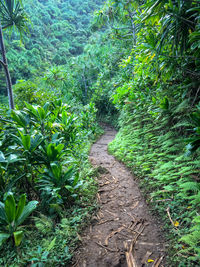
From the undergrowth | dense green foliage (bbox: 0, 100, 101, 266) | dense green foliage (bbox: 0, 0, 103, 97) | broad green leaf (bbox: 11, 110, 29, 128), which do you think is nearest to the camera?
the undergrowth

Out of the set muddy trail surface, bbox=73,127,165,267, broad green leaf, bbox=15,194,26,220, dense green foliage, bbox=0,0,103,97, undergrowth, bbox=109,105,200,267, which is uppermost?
dense green foliage, bbox=0,0,103,97

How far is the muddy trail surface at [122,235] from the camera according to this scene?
1749mm

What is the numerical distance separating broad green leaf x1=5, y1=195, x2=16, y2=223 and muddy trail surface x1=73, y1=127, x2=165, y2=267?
0.88 meters

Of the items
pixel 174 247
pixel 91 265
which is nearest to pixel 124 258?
pixel 91 265

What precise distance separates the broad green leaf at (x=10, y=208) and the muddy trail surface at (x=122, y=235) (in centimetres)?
88

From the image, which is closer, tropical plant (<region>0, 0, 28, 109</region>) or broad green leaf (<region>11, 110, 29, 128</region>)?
broad green leaf (<region>11, 110, 29, 128</region>)

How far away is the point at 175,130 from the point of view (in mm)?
3305

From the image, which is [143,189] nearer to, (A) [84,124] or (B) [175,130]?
(B) [175,130]

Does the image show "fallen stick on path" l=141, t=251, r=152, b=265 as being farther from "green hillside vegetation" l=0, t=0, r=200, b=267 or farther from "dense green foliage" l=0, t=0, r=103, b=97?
"dense green foliage" l=0, t=0, r=103, b=97

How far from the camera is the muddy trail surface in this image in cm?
175

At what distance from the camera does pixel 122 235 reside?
A: 6.89 feet

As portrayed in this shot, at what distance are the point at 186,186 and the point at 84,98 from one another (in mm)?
12406

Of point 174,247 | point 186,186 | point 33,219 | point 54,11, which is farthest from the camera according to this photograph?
point 54,11

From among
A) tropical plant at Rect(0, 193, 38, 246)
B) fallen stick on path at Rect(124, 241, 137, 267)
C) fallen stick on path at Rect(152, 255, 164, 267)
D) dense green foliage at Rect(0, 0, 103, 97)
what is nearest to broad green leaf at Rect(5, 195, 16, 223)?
tropical plant at Rect(0, 193, 38, 246)
